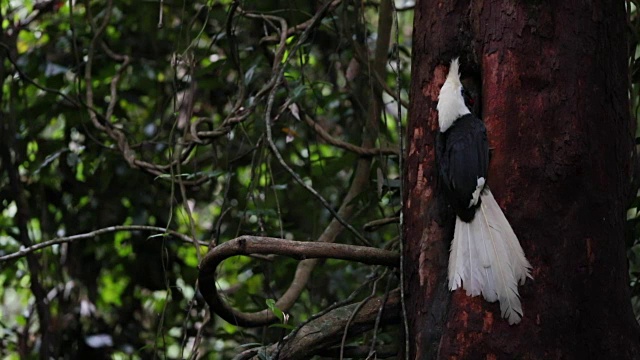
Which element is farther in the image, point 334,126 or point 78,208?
point 334,126

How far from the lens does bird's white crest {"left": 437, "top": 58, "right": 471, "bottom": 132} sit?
65.5 inches

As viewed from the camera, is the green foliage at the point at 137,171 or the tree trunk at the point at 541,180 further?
the green foliage at the point at 137,171

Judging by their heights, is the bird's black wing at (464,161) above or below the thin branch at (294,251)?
above

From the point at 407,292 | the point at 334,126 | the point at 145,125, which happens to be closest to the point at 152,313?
the point at 145,125

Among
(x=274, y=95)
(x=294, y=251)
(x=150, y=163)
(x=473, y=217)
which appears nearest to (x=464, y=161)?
(x=473, y=217)

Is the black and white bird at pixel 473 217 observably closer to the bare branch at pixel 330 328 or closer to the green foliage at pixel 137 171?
the bare branch at pixel 330 328

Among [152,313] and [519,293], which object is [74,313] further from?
[519,293]

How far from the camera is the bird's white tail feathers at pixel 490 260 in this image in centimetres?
152

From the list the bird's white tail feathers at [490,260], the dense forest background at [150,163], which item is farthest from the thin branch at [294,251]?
the dense forest background at [150,163]

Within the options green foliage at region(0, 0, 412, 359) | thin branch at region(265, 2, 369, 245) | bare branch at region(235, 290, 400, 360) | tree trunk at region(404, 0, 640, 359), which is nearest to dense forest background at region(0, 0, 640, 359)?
green foliage at region(0, 0, 412, 359)

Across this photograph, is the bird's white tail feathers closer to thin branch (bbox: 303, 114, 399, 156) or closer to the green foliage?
thin branch (bbox: 303, 114, 399, 156)

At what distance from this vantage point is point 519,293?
5.02 ft

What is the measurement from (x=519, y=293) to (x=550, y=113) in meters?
0.39

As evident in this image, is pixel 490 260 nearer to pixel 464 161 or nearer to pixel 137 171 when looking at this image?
pixel 464 161
